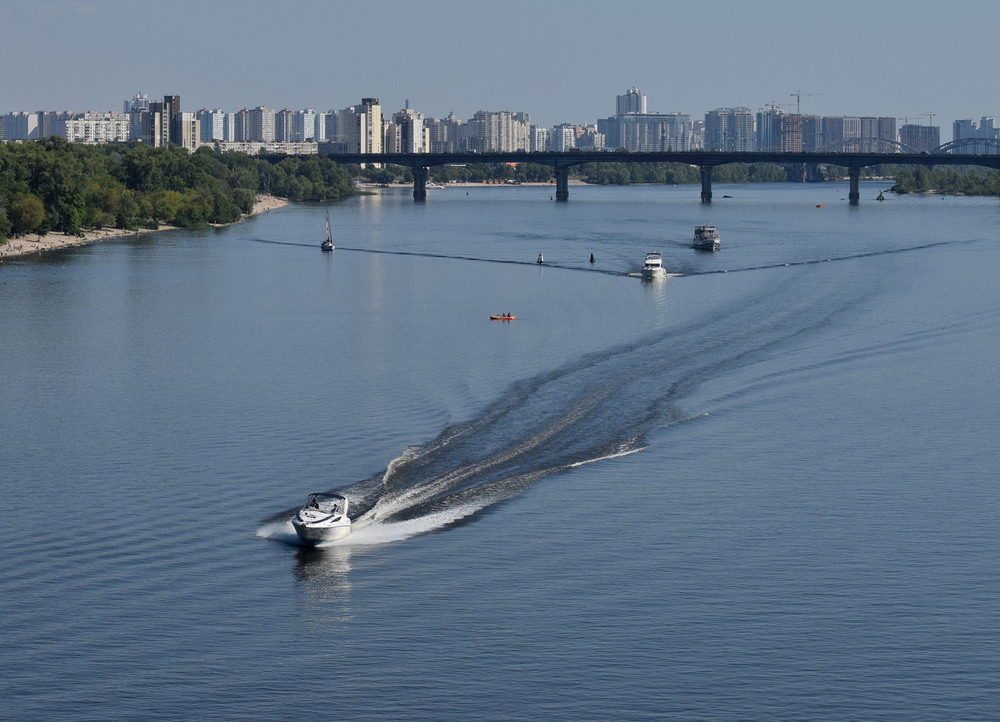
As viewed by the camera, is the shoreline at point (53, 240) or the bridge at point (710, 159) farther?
the bridge at point (710, 159)

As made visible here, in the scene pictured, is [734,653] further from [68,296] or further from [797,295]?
[68,296]

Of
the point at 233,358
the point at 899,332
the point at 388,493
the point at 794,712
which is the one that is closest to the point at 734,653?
the point at 794,712

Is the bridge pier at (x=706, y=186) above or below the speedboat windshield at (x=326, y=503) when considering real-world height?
above

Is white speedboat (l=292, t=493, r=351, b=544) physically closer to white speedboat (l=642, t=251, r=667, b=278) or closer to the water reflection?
the water reflection

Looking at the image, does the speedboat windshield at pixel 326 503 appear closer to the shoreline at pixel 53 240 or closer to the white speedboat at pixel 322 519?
the white speedboat at pixel 322 519

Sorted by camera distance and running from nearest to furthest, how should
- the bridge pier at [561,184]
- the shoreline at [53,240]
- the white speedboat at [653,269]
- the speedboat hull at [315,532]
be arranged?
the speedboat hull at [315,532], the white speedboat at [653,269], the shoreline at [53,240], the bridge pier at [561,184]

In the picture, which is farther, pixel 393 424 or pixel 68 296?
pixel 68 296

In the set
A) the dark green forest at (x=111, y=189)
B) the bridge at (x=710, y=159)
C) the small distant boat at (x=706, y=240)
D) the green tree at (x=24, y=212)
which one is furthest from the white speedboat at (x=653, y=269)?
the bridge at (x=710, y=159)
